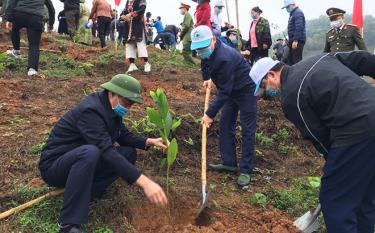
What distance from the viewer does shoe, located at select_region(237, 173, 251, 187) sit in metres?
4.52

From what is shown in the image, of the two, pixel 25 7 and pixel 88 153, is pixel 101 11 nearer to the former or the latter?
pixel 25 7

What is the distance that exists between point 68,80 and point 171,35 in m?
9.56

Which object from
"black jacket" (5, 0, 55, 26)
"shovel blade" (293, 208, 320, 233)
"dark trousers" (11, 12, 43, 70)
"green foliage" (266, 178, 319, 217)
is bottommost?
"green foliage" (266, 178, 319, 217)

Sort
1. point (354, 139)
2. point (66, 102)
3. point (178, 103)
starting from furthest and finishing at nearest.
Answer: point (178, 103), point (66, 102), point (354, 139)

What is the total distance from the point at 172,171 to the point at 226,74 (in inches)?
45.3

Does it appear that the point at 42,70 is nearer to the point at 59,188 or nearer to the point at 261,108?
the point at 261,108

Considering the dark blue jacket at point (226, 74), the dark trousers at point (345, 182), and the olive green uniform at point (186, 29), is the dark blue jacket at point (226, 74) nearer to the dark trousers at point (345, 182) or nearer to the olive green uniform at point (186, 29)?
the dark trousers at point (345, 182)

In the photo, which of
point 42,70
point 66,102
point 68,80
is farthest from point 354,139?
point 42,70

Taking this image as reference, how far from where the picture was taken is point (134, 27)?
26.4 ft

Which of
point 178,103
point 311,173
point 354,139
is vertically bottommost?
point 311,173

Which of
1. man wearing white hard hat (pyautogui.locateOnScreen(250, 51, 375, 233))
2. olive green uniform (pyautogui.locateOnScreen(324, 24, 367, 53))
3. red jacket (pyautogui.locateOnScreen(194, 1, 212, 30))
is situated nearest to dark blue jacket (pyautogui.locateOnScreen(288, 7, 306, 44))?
olive green uniform (pyautogui.locateOnScreen(324, 24, 367, 53))

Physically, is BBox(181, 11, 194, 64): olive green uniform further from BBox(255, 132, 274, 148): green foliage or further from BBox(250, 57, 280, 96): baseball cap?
BBox(250, 57, 280, 96): baseball cap

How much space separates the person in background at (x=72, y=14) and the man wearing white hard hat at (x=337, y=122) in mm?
9103

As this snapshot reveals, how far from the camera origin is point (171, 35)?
54.1 feet
